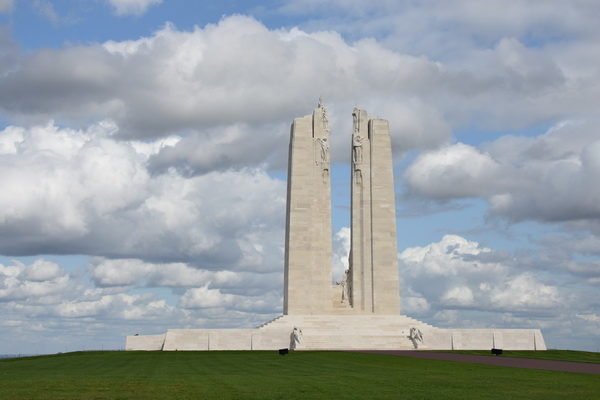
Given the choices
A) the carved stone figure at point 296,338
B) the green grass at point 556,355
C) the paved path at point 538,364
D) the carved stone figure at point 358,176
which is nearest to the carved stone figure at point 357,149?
the carved stone figure at point 358,176

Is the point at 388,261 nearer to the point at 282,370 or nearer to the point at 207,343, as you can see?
the point at 207,343

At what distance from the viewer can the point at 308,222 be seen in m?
61.4

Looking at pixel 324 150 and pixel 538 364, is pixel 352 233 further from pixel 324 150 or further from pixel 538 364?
pixel 538 364

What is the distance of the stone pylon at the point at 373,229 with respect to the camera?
61531mm

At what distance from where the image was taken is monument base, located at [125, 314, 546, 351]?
52469 mm

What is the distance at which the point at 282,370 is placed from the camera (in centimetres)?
2897

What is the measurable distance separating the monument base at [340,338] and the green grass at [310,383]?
20.8 meters

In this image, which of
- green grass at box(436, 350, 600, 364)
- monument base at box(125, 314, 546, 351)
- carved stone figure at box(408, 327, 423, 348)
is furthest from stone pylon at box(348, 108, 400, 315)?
green grass at box(436, 350, 600, 364)

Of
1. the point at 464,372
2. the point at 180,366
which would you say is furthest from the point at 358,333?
the point at 464,372

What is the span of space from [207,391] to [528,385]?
887 cm

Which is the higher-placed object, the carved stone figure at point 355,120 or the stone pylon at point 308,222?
the carved stone figure at point 355,120

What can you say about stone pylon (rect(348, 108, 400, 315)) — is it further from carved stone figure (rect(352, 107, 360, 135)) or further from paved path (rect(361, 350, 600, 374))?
paved path (rect(361, 350, 600, 374))

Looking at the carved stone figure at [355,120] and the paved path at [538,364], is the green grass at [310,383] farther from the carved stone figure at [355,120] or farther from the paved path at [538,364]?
the carved stone figure at [355,120]

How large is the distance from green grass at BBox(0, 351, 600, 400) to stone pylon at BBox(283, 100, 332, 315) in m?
28.8
